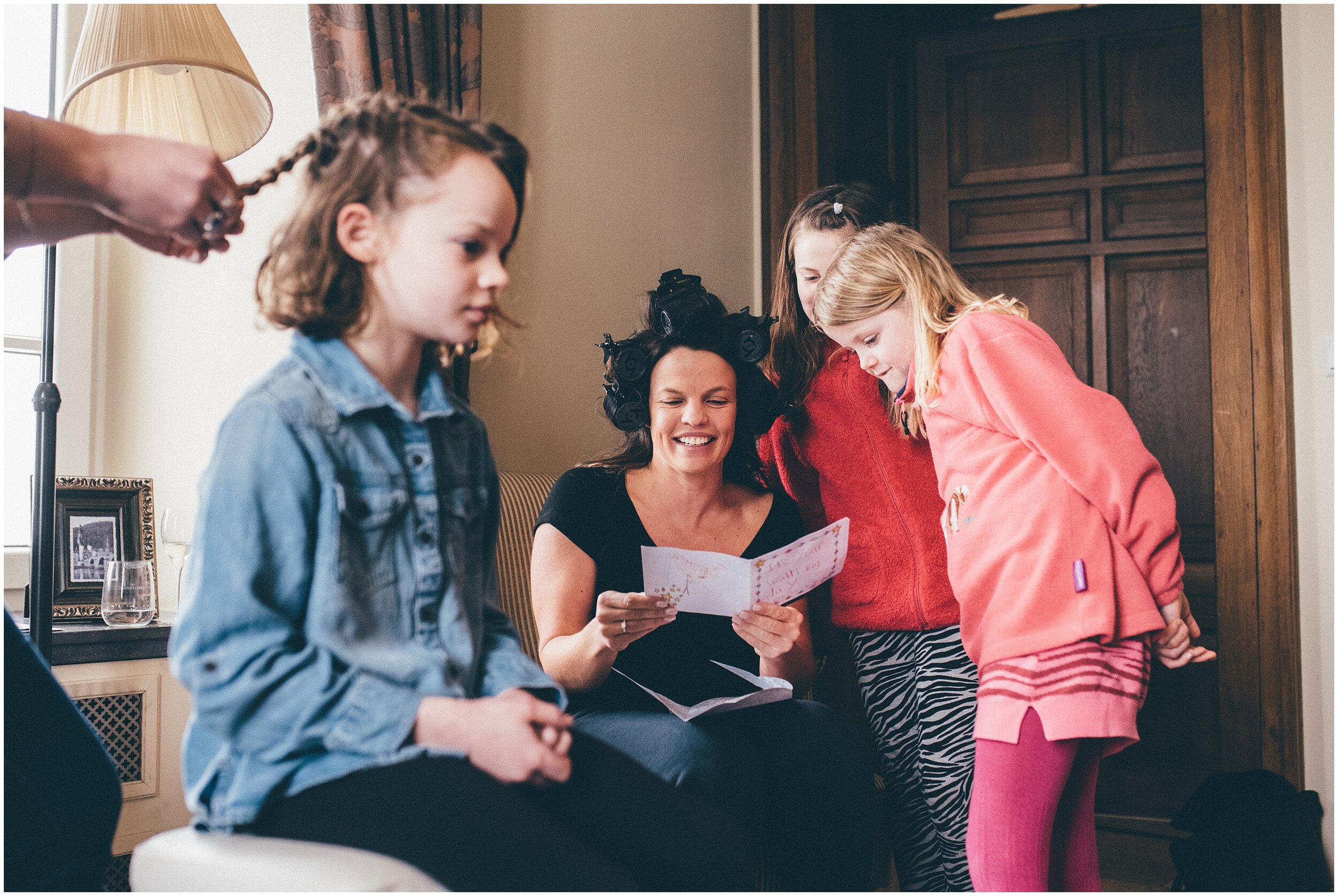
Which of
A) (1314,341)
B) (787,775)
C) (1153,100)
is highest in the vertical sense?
(1153,100)

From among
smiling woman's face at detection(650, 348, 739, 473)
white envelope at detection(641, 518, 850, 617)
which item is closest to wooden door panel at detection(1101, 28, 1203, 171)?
smiling woman's face at detection(650, 348, 739, 473)

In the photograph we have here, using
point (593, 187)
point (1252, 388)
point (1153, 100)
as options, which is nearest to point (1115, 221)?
point (1153, 100)

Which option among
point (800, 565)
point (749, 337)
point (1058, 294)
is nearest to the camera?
point (800, 565)

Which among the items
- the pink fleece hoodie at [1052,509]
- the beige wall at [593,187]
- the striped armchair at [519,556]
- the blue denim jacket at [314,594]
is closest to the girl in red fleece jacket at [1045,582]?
the pink fleece hoodie at [1052,509]

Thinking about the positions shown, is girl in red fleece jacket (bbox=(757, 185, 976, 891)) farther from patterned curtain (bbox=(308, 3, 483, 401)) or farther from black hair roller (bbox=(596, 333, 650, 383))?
patterned curtain (bbox=(308, 3, 483, 401))

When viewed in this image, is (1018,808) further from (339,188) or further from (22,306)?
(22,306)

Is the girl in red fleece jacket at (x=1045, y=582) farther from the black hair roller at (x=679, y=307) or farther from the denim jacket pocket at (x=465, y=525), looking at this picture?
the denim jacket pocket at (x=465, y=525)

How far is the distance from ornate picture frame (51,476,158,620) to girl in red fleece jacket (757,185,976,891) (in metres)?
1.15

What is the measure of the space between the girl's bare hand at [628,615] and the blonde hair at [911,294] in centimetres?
51

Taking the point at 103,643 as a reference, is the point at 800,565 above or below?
above

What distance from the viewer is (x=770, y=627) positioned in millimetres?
1427

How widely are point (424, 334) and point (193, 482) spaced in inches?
52.2

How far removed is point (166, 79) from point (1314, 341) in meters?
2.49

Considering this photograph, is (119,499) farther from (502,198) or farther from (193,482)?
(502,198)
